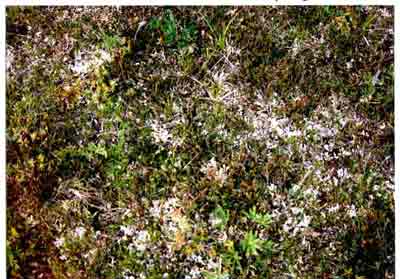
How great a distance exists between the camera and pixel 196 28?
6.33 meters

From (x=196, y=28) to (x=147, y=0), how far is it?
1.86 ft

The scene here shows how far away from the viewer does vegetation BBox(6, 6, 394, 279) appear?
5.73 m

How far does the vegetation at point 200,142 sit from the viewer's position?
5.73 meters

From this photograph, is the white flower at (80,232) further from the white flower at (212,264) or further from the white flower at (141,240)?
the white flower at (212,264)

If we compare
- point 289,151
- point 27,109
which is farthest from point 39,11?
point 289,151

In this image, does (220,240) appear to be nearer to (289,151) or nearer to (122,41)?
(289,151)

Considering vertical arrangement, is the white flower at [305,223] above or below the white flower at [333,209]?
below

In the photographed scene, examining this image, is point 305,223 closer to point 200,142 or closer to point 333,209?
point 333,209

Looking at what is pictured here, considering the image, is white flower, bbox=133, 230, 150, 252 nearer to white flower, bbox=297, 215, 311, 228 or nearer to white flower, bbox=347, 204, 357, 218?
white flower, bbox=297, 215, 311, 228

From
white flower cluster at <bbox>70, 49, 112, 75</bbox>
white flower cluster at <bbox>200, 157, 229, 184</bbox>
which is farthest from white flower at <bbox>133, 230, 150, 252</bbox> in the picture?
white flower cluster at <bbox>70, 49, 112, 75</bbox>

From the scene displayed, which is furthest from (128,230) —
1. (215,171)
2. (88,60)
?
(88,60)

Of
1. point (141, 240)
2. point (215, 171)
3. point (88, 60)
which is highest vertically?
point (88, 60)

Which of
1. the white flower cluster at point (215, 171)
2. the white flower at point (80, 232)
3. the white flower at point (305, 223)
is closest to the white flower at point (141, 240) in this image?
the white flower at point (80, 232)

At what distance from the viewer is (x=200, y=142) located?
6051 millimetres
